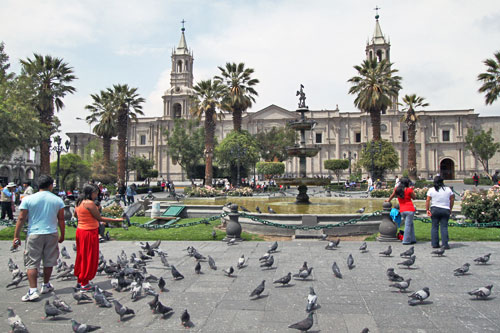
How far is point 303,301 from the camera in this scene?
457cm

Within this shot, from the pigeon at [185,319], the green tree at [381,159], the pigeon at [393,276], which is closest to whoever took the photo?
the pigeon at [185,319]

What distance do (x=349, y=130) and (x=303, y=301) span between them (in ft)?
191

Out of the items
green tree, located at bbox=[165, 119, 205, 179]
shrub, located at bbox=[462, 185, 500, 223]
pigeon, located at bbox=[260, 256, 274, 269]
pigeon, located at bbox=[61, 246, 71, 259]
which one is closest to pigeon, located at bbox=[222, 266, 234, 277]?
pigeon, located at bbox=[260, 256, 274, 269]

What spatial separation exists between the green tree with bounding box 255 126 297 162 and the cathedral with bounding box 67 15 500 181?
8.83 meters

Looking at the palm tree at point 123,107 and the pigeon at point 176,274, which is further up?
the palm tree at point 123,107

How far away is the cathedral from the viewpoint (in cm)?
5753

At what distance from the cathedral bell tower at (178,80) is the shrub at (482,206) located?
178ft

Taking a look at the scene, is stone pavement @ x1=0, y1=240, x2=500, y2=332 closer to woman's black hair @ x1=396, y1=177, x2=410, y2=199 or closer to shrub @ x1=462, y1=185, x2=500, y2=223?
woman's black hair @ x1=396, y1=177, x2=410, y2=199

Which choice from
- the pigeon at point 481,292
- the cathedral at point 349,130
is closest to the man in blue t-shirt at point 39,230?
the pigeon at point 481,292

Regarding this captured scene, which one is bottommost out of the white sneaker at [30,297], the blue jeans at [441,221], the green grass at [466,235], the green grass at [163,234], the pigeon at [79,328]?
the green grass at [163,234]

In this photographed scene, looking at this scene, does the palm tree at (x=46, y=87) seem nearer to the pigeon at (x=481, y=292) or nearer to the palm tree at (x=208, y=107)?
the palm tree at (x=208, y=107)

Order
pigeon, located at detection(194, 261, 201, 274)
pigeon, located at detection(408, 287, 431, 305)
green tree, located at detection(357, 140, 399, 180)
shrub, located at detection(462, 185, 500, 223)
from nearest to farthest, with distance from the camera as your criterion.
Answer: pigeon, located at detection(408, 287, 431, 305) < pigeon, located at detection(194, 261, 201, 274) < shrub, located at detection(462, 185, 500, 223) < green tree, located at detection(357, 140, 399, 180)

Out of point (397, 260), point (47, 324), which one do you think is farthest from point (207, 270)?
point (397, 260)

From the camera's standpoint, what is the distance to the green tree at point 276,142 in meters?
49.2
